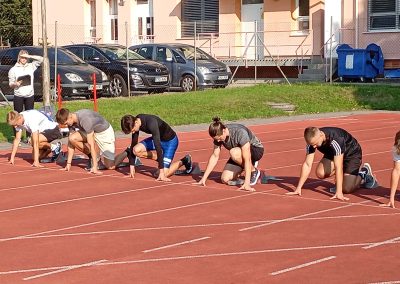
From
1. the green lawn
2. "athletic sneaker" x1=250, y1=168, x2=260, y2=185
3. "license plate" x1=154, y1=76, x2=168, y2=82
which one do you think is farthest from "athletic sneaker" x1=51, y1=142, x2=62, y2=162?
"license plate" x1=154, y1=76, x2=168, y2=82

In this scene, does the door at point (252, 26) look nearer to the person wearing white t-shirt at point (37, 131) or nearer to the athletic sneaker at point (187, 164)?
the person wearing white t-shirt at point (37, 131)

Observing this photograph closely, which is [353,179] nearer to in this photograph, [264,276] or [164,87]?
[264,276]

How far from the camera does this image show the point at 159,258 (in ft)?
29.1

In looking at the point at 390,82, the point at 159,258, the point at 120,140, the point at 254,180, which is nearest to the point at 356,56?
the point at 390,82

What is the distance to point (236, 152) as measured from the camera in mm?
13125

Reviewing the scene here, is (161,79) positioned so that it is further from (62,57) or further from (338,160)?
(338,160)

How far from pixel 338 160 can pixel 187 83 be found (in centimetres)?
2057

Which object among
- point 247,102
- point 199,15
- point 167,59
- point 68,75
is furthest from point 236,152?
point 199,15

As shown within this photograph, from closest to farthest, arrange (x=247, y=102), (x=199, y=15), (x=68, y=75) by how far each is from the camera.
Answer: (x=68, y=75)
(x=247, y=102)
(x=199, y=15)

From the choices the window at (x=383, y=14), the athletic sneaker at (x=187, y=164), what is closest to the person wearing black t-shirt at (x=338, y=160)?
the athletic sneaker at (x=187, y=164)

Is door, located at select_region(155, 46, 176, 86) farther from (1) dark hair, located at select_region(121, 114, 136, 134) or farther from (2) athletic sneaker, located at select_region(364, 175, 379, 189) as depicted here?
(2) athletic sneaker, located at select_region(364, 175, 379, 189)

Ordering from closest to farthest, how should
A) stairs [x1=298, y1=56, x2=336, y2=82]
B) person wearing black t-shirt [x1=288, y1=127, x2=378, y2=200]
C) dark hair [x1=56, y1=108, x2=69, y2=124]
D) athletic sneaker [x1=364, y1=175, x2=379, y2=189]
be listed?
1. person wearing black t-shirt [x1=288, y1=127, x2=378, y2=200]
2. athletic sneaker [x1=364, y1=175, x2=379, y2=189]
3. dark hair [x1=56, y1=108, x2=69, y2=124]
4. stairs [x1=298, y1=56, x2=336, y2=82]

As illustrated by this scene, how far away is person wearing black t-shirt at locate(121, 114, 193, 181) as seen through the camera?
13.5m

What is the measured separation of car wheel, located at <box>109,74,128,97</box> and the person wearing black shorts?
52.8 ft
